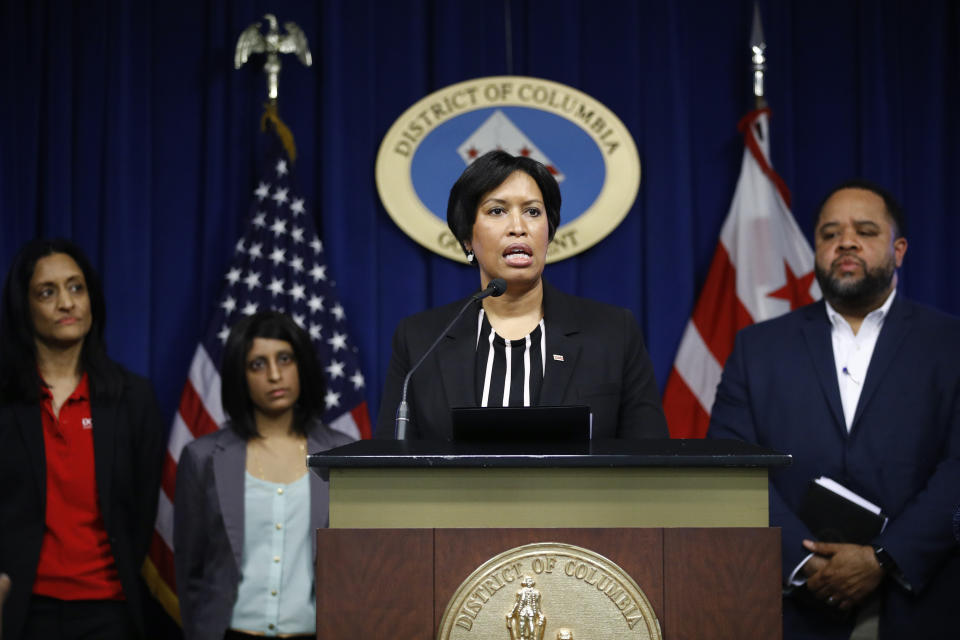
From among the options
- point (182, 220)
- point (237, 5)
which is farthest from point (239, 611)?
point (237, 5)

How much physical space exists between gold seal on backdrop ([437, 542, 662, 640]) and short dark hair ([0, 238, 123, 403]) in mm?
2259

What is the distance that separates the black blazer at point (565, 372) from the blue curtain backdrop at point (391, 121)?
74.9 inches

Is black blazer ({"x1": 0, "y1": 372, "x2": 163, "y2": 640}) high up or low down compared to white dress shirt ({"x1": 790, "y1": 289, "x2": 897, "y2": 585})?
down

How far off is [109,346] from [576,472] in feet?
10.1

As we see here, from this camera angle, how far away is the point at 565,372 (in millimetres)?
2096

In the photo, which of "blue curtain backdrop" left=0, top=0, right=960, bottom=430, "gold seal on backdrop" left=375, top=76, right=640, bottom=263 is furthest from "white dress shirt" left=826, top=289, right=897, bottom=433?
"gold seal on backdrop" left=375, top=76, right=640, bottom=263

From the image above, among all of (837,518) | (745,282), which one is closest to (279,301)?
(745,282)

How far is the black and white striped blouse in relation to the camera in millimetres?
2121

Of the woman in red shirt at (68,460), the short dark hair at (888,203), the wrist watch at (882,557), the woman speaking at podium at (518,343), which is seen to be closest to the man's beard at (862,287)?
the short dark hair at (888,203)

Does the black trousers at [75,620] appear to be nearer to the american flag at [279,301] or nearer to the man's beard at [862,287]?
the american flag at [279,301]

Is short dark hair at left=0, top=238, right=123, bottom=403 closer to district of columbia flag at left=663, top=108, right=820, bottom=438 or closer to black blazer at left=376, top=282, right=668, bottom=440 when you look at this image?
black blazer at left=376, top=282, right=668, bottom=440

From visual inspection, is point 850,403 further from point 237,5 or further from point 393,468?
point 237,5

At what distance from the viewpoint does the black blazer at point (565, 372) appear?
2.09 m

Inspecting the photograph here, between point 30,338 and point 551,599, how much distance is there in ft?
8.12
